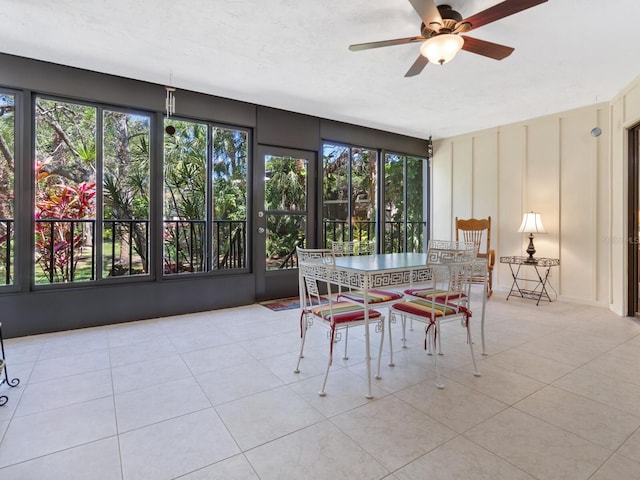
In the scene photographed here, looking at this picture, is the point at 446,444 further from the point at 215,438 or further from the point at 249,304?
the point at 249,304

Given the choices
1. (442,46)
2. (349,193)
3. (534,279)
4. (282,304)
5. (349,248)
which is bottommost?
(282,304)

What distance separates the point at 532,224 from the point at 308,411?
4.23 m

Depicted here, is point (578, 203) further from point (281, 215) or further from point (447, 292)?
point (281, 215)

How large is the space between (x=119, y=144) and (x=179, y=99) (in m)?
0.83

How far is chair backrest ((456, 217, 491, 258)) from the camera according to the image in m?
5.35

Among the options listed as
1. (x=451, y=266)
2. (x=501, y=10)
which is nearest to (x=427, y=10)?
(x=501, y=10)

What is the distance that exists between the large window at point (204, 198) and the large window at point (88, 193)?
26 cm

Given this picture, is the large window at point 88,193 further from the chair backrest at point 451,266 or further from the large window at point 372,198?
the chair backrest at point 451,266

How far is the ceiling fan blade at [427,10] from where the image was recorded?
207 centimetres

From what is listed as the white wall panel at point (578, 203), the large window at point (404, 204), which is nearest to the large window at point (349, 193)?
the large window at point (404, 204)

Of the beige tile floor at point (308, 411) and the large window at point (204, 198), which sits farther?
the large window at point (204, 198)

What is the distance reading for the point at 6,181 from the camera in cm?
331

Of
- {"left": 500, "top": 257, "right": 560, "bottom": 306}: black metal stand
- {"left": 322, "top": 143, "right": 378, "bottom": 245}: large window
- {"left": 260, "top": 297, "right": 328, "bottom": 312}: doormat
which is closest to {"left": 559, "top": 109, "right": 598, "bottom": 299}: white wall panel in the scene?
{"left": 500, "top": 257, "right": 560, "bottom": 306}: black metal stand

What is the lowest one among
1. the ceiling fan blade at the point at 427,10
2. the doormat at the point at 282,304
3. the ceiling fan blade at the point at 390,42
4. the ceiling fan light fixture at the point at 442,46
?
the doormat at the point at 282,304
